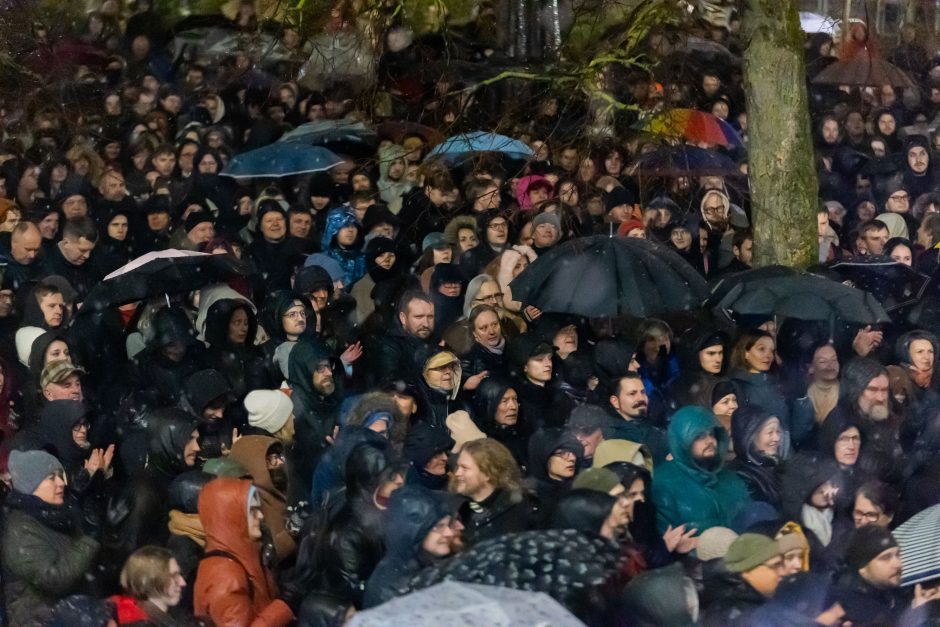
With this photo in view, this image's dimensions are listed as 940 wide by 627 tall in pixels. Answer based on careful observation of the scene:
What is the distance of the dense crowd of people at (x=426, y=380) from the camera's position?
5754 mm

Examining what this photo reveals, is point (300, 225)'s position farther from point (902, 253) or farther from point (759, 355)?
point (902, 253)

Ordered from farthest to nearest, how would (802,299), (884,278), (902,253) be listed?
(902,253) → (884,278) → (802,299)

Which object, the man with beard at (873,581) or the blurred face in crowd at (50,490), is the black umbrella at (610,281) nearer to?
the man with beard at (873,581)

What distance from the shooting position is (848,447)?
7039 millimetres

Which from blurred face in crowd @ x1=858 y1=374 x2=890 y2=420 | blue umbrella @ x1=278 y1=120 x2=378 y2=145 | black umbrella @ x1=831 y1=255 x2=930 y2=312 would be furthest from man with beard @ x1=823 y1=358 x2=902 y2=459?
blue umbrella @ x1=278 y1=120 x2=378 y2=145

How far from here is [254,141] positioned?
529 inches

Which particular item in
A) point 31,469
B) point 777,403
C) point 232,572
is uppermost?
point 31,469

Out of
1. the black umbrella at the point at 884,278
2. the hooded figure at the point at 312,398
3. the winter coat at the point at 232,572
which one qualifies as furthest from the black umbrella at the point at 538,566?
the black umbrella at the point at 884,278

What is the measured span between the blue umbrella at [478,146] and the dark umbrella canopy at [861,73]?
413cm

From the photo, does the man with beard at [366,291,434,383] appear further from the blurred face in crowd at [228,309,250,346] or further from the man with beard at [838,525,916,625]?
the man with beard at [838,525,916,625]

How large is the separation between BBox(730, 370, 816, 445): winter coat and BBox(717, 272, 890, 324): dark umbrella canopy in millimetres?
402

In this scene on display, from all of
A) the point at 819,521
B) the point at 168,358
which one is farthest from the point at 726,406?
the point at 168,358

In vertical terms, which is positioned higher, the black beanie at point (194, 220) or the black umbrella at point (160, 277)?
the black umbrella at point (160, 277)

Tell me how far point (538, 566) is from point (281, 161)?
7.17 m
